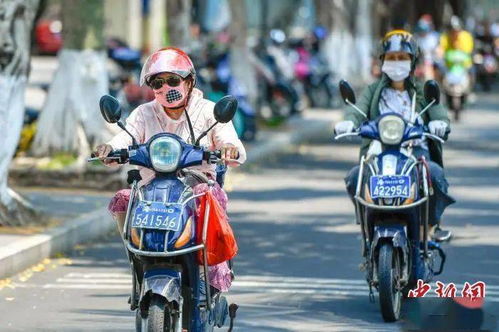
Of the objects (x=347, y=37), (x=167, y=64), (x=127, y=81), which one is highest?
(x=347, y=37)

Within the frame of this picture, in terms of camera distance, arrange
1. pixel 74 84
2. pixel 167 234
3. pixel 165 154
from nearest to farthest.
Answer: pixel 167 234 < pixel 165 154 < pixel 74 84

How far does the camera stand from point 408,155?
1026 centimetres

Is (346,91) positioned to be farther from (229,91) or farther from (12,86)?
(229,91)

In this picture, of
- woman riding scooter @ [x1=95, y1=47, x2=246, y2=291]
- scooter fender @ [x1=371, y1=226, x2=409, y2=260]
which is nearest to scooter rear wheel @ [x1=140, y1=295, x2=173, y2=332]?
woman riding scooter @ [x1=95, y1=47, x2=246, y2=291]

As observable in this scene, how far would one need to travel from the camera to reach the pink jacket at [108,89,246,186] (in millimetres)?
8492

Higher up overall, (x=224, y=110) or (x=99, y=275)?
(x=224, y=110)

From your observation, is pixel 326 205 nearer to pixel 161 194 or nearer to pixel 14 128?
pixel 14 128

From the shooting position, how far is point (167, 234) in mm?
7848

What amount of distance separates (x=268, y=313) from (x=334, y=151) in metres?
14.2

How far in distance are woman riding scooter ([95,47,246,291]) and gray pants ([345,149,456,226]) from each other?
2.07 metres

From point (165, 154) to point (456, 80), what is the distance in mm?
23136

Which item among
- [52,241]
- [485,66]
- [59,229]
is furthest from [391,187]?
[485,66]

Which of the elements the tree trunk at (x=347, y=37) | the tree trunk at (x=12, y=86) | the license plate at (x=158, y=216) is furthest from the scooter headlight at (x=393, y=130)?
the tree trunk at (x=347, y=37)

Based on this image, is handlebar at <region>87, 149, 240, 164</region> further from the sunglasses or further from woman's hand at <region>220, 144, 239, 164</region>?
the sunglasses
